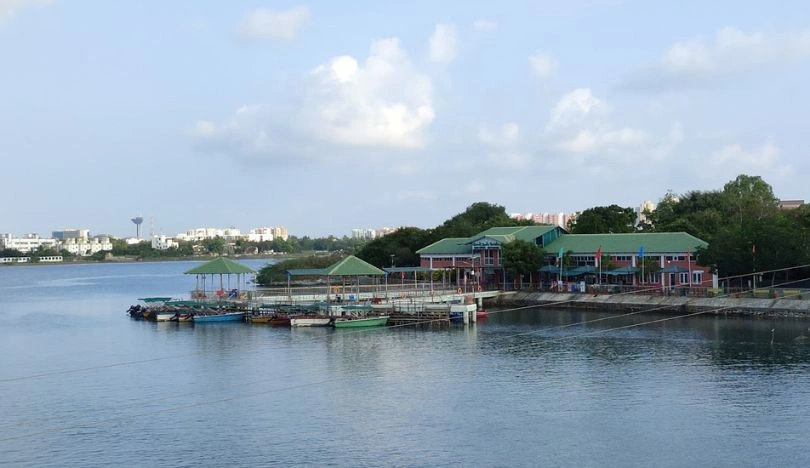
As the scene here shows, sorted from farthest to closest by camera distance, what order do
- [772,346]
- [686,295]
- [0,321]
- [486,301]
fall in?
[486,301], [0,321], [686,295], [772,346]

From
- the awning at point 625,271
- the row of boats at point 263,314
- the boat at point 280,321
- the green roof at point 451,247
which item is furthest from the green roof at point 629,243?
the boat at point 280,321

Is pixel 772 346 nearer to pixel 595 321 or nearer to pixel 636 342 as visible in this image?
pixel 636 342

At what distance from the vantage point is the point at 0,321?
5728 centimetres

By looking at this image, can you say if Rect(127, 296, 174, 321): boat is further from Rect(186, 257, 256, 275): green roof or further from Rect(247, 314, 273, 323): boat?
Rect(247, 314, 273, 323): boat

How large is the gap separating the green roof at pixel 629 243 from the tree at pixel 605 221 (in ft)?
25.8

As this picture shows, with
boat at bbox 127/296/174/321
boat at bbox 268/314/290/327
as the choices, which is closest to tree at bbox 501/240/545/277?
boat at bbox 268/314/290/327

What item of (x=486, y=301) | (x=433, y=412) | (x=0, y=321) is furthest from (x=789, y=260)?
(x=0, y=321)

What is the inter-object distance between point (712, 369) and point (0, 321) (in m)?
46.7

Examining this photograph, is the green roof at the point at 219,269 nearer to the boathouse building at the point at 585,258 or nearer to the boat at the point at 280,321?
the boat at the point at 280,321

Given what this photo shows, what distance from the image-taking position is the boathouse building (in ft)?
187

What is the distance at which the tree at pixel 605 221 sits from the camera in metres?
72.0

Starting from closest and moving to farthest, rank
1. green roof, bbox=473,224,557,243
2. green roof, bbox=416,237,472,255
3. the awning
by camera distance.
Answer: the awning
green roof, bbox=473,224,557,243
green roof, bbox=416,237,472,255

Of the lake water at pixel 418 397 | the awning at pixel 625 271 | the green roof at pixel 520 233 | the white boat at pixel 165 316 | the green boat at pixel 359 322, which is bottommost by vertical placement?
the lake water at pixel 418 397

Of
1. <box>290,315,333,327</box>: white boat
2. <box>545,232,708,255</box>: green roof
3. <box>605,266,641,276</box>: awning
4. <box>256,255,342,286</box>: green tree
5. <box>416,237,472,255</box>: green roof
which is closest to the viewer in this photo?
<box>290,315,333,327</box>: white boat
